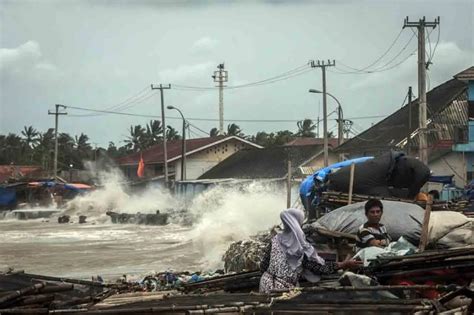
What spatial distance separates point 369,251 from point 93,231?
23887 mm

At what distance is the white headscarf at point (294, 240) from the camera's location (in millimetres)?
4871

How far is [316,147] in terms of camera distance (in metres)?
45.6

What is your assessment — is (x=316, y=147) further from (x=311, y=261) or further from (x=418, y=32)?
(x=311, y=261)

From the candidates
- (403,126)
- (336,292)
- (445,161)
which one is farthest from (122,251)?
(403,126)

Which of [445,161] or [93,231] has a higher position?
[445,161]

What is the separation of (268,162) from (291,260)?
40.6 m

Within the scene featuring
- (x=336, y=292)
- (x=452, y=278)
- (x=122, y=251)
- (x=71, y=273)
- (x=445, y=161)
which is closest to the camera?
(x=336, y=292)

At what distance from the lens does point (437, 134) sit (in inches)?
1257

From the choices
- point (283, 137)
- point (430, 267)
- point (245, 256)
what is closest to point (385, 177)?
point (245, 256)

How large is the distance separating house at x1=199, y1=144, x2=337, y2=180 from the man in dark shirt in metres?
34.5

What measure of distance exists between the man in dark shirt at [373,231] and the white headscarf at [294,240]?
3.53 ft

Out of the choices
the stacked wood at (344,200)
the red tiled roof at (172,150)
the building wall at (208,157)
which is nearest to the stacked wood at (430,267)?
the stacked wood at (344,200)

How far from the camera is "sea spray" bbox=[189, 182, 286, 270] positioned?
1870cm

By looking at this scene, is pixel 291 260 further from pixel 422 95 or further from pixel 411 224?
pixel 422 95
